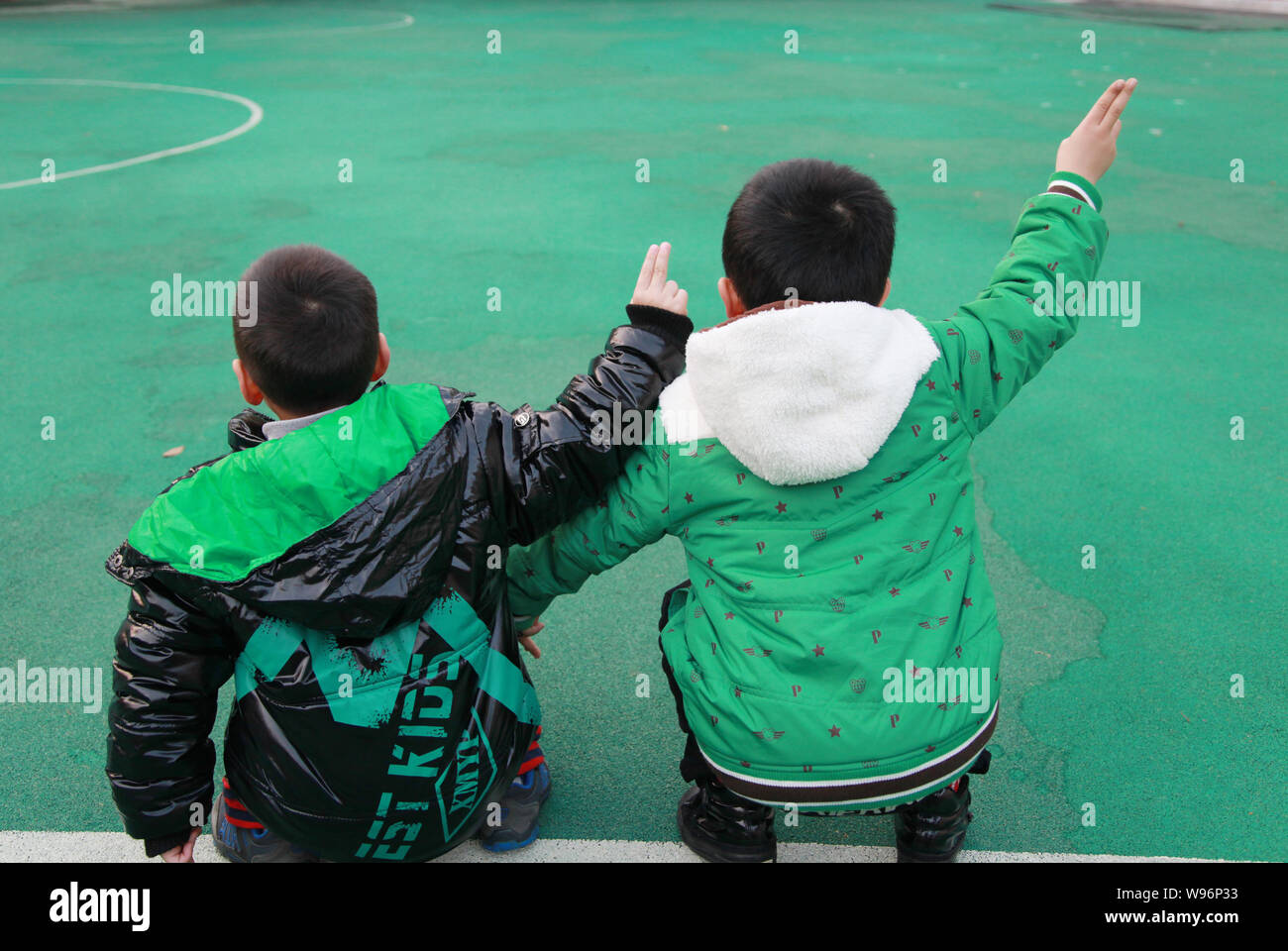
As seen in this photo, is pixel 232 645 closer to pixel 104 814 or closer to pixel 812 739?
pixel 104 814

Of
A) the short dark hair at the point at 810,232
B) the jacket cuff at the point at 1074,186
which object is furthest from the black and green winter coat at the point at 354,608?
the jacket cuff at the point at 1074,186

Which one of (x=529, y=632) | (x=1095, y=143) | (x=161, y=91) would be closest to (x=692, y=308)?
(x=529, y=632)

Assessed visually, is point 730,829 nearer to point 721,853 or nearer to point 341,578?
point 721,853

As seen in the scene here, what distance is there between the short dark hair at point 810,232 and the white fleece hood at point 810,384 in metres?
0.09

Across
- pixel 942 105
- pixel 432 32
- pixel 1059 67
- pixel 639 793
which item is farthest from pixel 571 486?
pixel 432 32

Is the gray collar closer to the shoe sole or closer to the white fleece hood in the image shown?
the white fleece hood

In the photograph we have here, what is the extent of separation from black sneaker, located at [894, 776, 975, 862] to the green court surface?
137mm

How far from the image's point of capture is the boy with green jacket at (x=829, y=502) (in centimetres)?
183

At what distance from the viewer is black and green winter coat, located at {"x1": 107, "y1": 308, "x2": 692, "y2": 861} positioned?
6.09ft

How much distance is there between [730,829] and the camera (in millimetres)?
2260

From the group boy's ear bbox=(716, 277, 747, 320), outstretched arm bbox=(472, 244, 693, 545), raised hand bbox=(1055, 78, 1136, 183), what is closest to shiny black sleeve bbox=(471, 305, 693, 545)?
outstretched arm bbox=(472, 244, 693, 545)

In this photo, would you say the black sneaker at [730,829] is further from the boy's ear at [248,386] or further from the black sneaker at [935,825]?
the boy's ear at [248,386]

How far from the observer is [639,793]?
2520 mm
